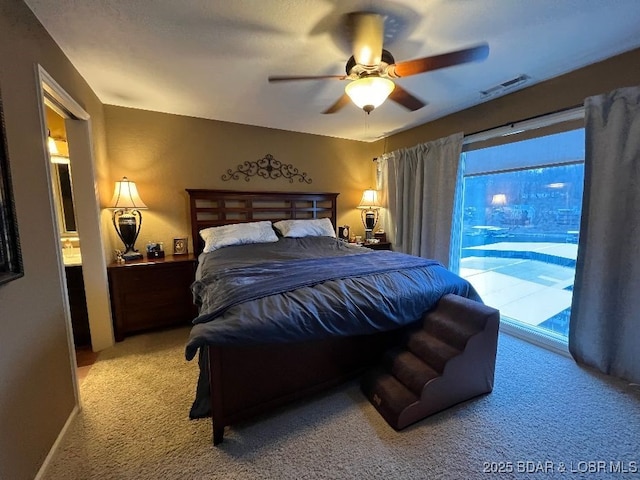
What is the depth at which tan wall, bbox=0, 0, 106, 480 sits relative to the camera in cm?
119

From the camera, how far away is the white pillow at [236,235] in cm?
305

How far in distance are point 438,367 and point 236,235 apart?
7.88ft

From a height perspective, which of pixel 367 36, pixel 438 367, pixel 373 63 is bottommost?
pixel 438 367

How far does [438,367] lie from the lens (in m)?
1.65

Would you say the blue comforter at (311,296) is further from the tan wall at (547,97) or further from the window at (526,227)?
the tan wall at (547,97)

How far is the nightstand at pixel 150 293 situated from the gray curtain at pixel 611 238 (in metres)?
3.61

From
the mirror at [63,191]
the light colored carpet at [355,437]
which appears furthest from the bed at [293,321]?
the mirror at [63,191]

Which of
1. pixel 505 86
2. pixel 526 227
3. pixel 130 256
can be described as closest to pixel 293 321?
pixel 130 256

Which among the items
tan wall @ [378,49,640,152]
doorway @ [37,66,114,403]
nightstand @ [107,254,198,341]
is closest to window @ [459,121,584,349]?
tan wall @ [378,49,640,152]

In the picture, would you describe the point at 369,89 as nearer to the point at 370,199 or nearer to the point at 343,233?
the point at 370,199

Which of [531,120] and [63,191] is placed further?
[63,191]

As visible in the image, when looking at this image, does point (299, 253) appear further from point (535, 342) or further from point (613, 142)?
point (613, 142)

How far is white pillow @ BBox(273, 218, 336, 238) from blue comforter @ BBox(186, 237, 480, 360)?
1003mm

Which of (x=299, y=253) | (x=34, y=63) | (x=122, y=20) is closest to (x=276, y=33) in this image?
(x=122, y=20)
